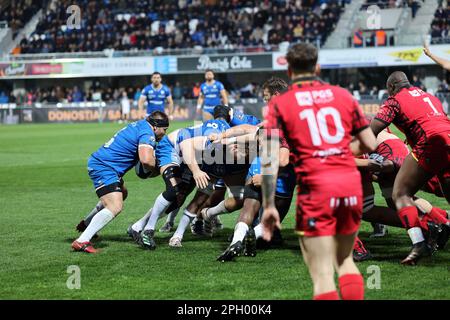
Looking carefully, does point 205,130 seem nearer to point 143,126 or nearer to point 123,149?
point 143,126

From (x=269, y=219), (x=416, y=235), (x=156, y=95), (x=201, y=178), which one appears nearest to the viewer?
(x=269, y=219)

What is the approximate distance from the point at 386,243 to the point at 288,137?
171 inches

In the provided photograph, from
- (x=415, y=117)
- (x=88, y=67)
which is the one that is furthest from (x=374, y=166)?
(x=88, y=67)

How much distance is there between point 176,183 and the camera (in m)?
9.20

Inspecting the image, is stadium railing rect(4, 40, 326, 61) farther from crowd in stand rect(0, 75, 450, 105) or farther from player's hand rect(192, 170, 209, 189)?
player's hand rect(192, 170, 209, 189)

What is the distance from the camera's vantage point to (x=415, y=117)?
7.91m

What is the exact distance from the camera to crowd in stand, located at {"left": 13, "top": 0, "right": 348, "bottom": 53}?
140 feet

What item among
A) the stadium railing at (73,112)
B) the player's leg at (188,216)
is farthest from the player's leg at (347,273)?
the stadium railing at (73,112)

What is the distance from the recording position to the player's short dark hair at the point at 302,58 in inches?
201

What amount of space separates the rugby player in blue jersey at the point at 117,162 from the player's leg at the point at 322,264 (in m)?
4.19

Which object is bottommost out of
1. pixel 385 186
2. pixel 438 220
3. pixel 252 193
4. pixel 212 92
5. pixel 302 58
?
pixel 212 92

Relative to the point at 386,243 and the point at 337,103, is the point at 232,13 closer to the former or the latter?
the point at 386,243

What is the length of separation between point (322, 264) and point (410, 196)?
3.33 m
